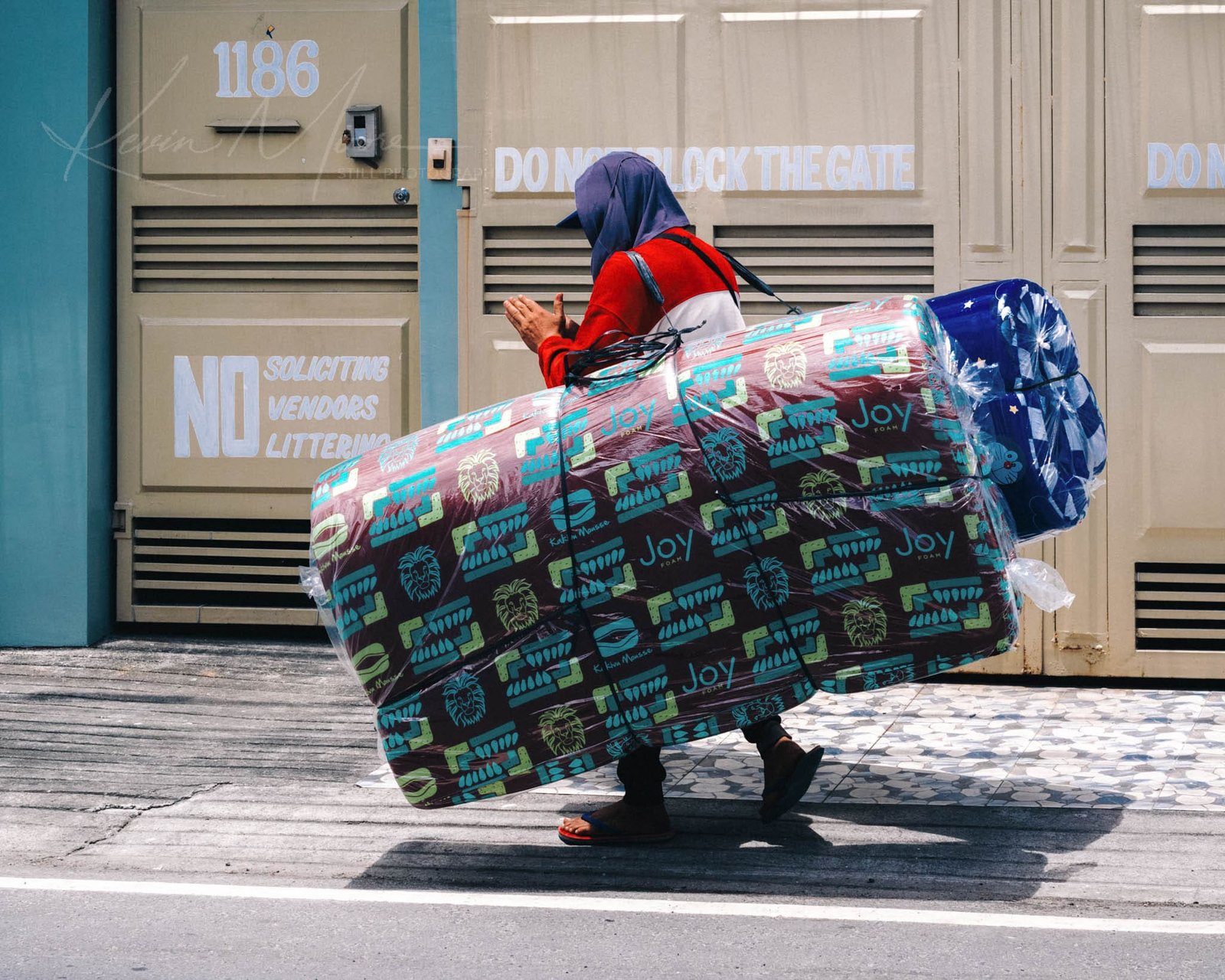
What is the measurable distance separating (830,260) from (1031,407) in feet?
8.79

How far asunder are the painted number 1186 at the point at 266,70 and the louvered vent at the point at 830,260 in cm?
207

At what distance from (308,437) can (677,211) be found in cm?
318

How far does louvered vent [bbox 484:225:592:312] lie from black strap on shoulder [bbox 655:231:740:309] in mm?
2452

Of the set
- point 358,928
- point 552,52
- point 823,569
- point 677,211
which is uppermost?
point 552,52

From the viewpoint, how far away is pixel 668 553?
3828 mm

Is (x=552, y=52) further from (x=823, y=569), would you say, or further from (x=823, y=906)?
(x=823, y=906)

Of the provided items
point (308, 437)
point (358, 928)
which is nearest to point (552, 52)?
point (308, 437)

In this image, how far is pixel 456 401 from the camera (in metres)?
6.86

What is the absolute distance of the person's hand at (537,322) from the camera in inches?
171

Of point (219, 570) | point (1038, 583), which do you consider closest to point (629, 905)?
point (1038, 583)

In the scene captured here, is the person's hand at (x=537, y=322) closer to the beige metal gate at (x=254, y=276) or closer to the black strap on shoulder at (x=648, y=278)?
the black strap on shoulder at (x=648, y=278)

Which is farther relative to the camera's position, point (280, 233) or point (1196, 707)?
point (280, 233)

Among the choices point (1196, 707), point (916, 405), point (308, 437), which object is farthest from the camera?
point (308, 437)

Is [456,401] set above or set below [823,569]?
above
